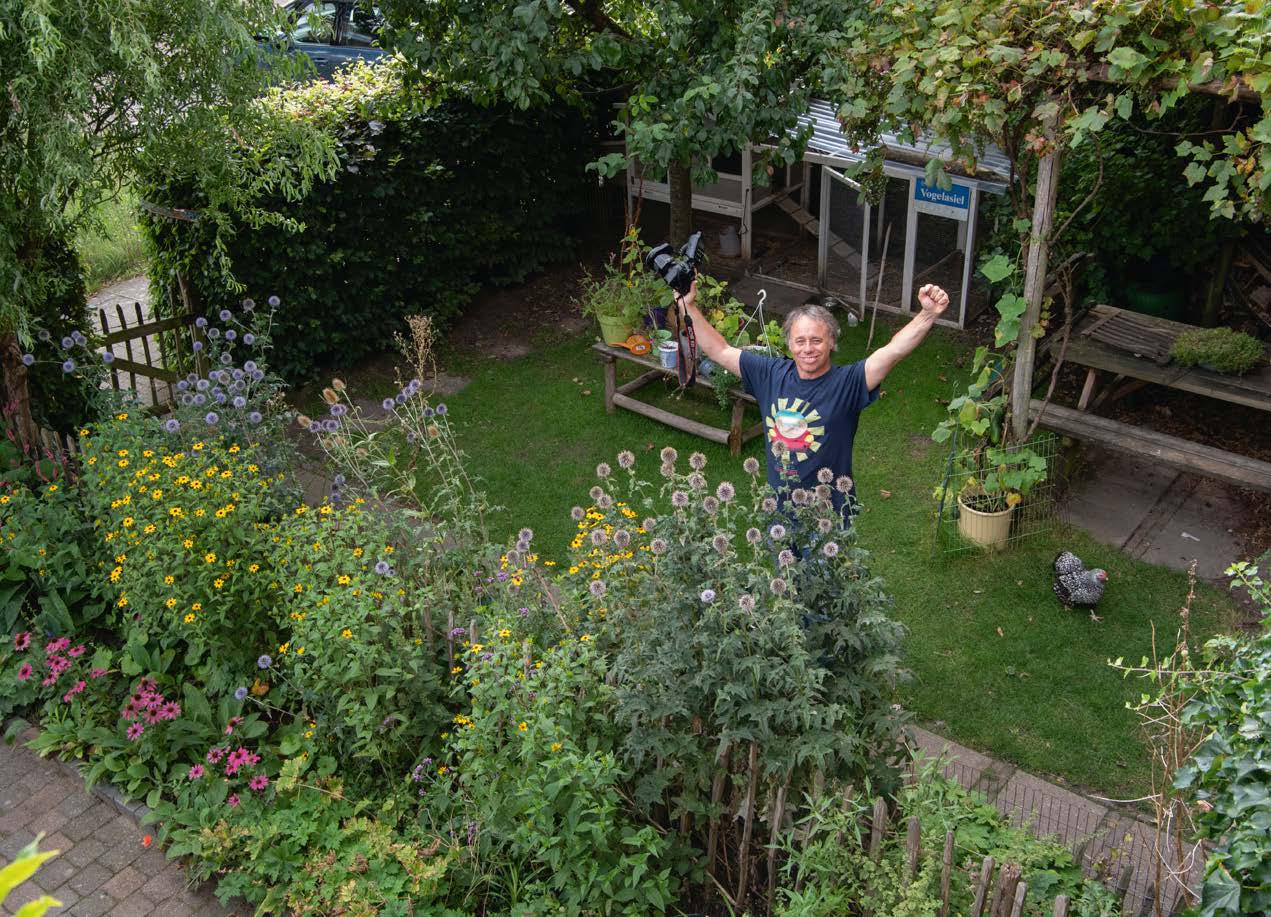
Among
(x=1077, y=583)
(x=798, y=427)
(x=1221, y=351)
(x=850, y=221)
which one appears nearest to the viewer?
(x=798, y=427)

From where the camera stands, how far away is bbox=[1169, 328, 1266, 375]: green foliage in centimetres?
710

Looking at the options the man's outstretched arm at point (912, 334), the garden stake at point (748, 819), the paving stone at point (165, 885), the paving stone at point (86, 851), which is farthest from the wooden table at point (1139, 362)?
the paving stone at point (86, 851)

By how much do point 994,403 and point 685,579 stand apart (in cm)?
342

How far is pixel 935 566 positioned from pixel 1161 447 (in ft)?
4.99

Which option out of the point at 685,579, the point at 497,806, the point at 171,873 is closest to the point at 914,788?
the point at 685,579

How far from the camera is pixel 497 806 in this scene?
13.8ft

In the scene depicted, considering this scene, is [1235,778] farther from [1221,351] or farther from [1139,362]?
[1139,362]

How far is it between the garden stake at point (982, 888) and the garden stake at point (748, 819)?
0.80 metres

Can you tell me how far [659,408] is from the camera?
8.44 m

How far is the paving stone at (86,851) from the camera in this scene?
16.4ft

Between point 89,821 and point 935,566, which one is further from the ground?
point 935,566

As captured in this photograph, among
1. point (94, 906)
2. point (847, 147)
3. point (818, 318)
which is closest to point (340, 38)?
point (847, 147)

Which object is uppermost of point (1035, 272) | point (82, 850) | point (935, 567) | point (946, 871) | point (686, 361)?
Result: point (1035, 272)

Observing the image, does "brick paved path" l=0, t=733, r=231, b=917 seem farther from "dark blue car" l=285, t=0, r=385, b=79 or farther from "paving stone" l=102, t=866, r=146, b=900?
"dark blue car" l=285, t=0, r=385, b=79
